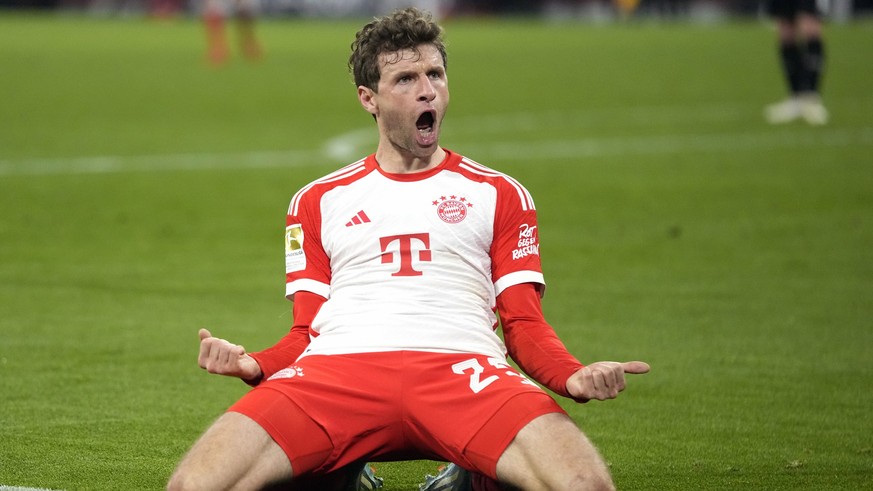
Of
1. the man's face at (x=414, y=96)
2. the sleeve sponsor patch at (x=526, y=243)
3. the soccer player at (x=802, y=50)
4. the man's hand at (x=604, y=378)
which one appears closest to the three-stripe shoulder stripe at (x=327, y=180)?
the man's face at (x=414, y=96)

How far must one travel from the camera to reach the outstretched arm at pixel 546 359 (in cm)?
449

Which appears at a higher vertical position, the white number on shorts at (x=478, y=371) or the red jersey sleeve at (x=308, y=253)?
the red jersey sleeve at (x=308, y=253)

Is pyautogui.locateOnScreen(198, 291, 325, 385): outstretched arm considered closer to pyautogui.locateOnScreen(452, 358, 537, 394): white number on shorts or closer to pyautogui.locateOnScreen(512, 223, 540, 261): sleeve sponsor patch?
pyautogui.locateOnScreen(452, 358, 537, 394): white number on shorts

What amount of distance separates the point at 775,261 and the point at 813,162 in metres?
5.22

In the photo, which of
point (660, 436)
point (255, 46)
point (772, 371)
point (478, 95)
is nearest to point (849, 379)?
point (772, 371)

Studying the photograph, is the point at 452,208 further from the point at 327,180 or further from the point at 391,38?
the point at 391,38

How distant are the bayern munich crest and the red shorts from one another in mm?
506

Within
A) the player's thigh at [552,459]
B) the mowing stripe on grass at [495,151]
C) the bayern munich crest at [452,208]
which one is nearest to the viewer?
the player's thigh at [552,459]

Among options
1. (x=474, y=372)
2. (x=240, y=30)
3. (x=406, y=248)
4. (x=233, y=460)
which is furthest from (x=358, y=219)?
(x=240, y=30)

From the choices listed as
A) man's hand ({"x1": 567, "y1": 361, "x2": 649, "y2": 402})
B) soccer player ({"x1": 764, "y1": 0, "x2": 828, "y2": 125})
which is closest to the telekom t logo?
man's hand ({"x1": 567, "y1": 361, "x2": 649, "y2": 402})

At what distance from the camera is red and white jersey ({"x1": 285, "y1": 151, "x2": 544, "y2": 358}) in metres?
4.92

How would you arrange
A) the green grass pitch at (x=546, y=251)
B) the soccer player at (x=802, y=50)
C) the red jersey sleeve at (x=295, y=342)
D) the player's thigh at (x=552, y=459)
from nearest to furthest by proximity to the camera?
the player's thigh at (x=552, y=459) → the red jersey sleeve at (x=295, y=342) → the green grass pitch at (x=546, y=251) → the soccer player at (x=802, y=50)

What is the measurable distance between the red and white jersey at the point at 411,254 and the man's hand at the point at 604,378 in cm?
46

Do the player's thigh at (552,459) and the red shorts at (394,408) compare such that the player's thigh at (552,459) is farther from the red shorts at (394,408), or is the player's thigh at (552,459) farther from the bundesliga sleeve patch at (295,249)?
the bundesliga sleeve patch at (295,249)
